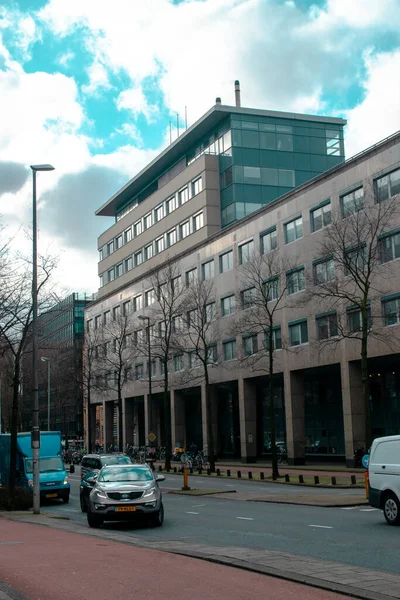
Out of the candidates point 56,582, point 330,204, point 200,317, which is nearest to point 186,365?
point 200,317

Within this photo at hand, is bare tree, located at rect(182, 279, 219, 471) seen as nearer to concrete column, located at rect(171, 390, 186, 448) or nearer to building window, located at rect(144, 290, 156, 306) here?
concrete column, located at rect(171, 390, 186, 448)

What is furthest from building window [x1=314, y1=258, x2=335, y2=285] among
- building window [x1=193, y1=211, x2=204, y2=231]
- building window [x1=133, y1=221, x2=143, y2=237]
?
building window [x1=133, y1=221, x2=143, y2=237]

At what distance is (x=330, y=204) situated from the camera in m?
47.4

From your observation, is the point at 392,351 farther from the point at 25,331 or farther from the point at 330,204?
the point at 25,331

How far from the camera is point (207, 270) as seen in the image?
63688 millimetres

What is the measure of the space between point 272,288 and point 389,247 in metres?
10.5

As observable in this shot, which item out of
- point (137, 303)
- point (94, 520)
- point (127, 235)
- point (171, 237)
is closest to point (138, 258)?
point (127, 235)

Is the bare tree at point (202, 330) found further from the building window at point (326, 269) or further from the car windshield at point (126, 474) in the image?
the car windshield at point (126, 474)

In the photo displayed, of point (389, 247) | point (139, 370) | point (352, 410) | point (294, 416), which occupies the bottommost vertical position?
point (294, 416)

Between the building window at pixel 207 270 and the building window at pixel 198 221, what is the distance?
4.67 metres

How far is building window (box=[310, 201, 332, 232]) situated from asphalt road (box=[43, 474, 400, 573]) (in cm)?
2548

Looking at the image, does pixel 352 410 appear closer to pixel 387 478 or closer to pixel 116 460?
pixel 116 460

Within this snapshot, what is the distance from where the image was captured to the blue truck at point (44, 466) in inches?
1130

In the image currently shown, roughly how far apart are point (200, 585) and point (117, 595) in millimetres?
1114
